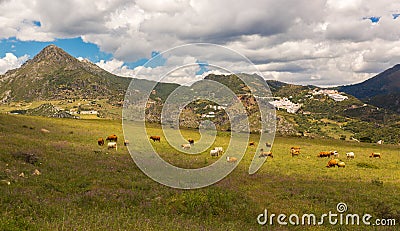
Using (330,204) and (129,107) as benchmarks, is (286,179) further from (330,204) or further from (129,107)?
(129,107)

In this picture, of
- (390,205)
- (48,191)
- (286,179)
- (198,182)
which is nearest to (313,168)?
(286,179)

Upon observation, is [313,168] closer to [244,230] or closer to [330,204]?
[330,204]

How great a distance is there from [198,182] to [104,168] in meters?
7.51

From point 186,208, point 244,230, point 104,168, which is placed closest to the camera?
point 244,230

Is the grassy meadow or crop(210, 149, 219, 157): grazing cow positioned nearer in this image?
the grassy meadow

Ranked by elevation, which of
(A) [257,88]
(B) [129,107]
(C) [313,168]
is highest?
(A) [257,88]

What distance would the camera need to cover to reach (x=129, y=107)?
52.4ft

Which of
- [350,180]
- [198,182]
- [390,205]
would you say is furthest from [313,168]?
[198,182]

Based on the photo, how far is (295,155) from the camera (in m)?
42.3

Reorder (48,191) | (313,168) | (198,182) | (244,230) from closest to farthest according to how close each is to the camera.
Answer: (244,230) → (48,191) → (198,182) → (313,168)

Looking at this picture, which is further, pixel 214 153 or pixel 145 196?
pixel 214 153

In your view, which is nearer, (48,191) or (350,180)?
(48,191)

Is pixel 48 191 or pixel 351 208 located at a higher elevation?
pixel 48 191

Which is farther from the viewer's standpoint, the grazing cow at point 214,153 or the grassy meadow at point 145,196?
the grazing cow at point 214,153
